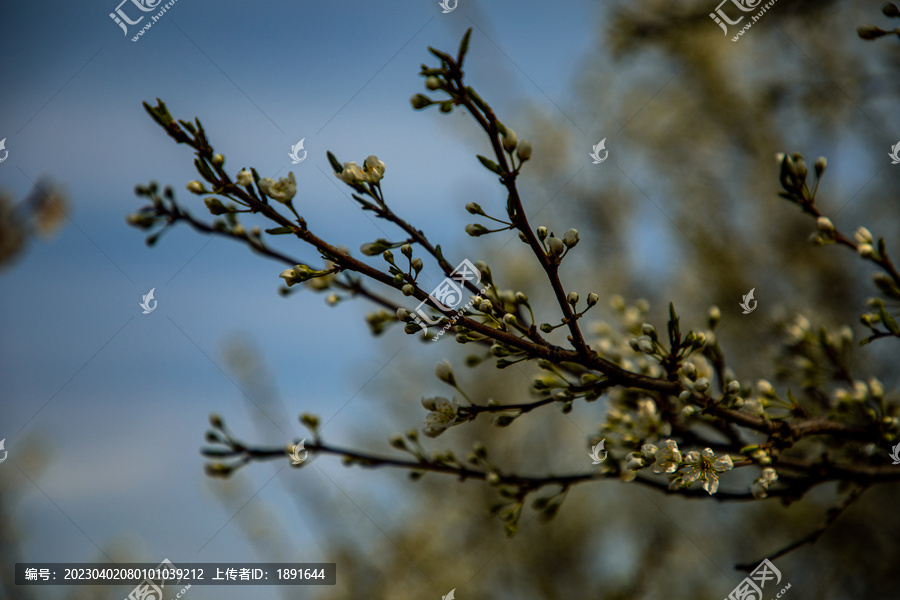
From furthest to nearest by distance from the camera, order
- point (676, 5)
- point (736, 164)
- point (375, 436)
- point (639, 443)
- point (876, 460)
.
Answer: point (375, 436) → point (736, 164) → point (676, 5) → point (876, 460) → point (639, 443)

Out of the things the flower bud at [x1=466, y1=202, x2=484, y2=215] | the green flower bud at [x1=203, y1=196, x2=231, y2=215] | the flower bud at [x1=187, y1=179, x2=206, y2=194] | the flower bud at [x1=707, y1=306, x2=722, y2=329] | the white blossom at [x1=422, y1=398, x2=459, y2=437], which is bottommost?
the flower bud at [x1=707, y1=306, x2=722, y2=329]

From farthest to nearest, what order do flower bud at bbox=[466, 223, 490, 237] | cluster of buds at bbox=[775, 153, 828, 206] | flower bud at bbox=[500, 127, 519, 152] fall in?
cluster of buds at bbox=[775, 153, 828, 206] < flower bud at bbox=[466, 223, 490, 237] < flower bud at bbox=[500, 127, 519, 152]

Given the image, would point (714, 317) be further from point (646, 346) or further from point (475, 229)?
point (475, 229)

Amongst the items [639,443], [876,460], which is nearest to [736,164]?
[876,460]

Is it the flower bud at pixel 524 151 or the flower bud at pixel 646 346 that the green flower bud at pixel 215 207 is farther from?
the flower bud at pixel 646 346

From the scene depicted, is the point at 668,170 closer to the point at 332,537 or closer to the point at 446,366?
the point at 446,366

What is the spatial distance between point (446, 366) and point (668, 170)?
15.3 ft

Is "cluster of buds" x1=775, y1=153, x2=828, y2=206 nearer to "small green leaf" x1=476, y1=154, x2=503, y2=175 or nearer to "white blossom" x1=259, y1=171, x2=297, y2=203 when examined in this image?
"small green leaf" x1=476, y1=154, x2=503, y2=175

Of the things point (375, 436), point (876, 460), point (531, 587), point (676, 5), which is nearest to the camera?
point (876, 460)

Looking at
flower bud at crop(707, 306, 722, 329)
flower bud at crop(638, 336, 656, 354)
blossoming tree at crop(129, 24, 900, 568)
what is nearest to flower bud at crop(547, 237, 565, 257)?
blossoming tree at crop(129, 24, 900, 568)

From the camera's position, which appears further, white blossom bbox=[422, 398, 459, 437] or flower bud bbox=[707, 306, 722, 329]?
flower bud bbox=[707, 306, 722, 329]

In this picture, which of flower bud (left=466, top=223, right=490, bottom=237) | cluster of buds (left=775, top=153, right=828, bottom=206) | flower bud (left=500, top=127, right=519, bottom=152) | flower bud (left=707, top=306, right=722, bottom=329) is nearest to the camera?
flower bud (left=500, top=127, right=519, bottom=152)

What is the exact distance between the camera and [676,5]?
4.08m

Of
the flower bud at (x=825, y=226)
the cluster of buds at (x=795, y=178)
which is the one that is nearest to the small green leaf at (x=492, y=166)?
the cluster of buds at (x=795, y=178)
